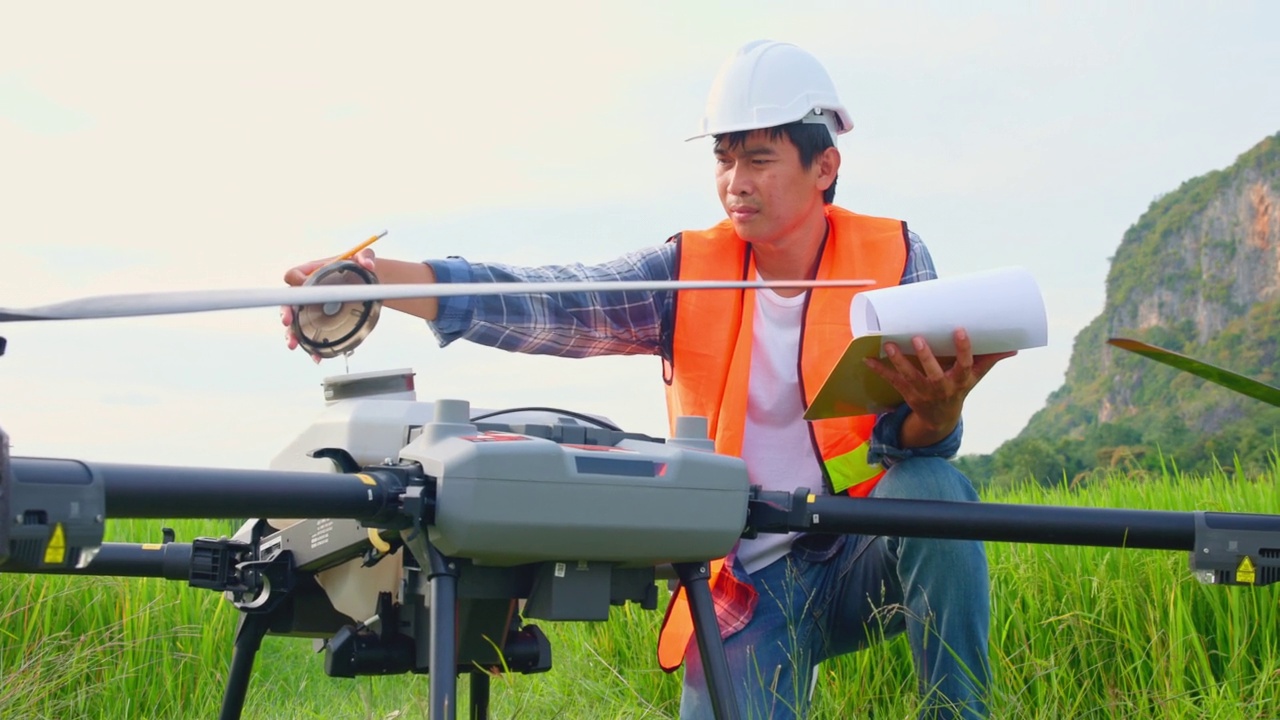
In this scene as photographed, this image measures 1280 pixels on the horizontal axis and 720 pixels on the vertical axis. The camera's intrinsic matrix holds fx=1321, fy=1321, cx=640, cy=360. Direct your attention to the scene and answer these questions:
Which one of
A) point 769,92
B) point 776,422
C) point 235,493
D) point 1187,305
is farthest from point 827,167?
point 1187,305

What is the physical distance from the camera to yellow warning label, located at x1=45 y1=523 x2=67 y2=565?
6.07 ft

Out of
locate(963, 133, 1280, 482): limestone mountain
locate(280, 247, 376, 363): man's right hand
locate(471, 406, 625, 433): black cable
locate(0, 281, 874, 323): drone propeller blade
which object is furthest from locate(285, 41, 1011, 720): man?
locate(963, 133, 1280, 482): limestone mountain

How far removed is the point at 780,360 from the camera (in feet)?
12.6

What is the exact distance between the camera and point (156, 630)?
20.2 feet

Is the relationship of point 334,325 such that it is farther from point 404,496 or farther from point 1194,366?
point 1194,366

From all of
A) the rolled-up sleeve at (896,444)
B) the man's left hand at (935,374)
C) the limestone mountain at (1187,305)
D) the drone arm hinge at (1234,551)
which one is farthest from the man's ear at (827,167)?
the limestone mountain at (1187,305)

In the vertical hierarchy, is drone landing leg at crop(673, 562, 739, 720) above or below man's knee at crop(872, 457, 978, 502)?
below

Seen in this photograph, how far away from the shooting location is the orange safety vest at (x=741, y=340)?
3658 mm

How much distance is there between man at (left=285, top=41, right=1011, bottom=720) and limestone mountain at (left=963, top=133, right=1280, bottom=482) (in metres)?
28.8

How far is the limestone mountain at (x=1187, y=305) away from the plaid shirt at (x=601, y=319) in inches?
1138

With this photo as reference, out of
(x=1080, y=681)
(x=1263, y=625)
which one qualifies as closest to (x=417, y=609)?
(x=1080, y=681)

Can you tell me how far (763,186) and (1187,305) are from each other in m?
49.2

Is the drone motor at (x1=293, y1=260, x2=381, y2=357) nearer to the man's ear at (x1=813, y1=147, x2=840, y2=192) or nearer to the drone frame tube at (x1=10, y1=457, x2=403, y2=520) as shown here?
the drone frame tube at (x1=10, y1=457, x2=403, y2=520)

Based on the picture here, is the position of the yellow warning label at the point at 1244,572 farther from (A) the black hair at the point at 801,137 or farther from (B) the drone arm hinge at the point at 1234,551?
(A) the black hair at the point at 801,137
